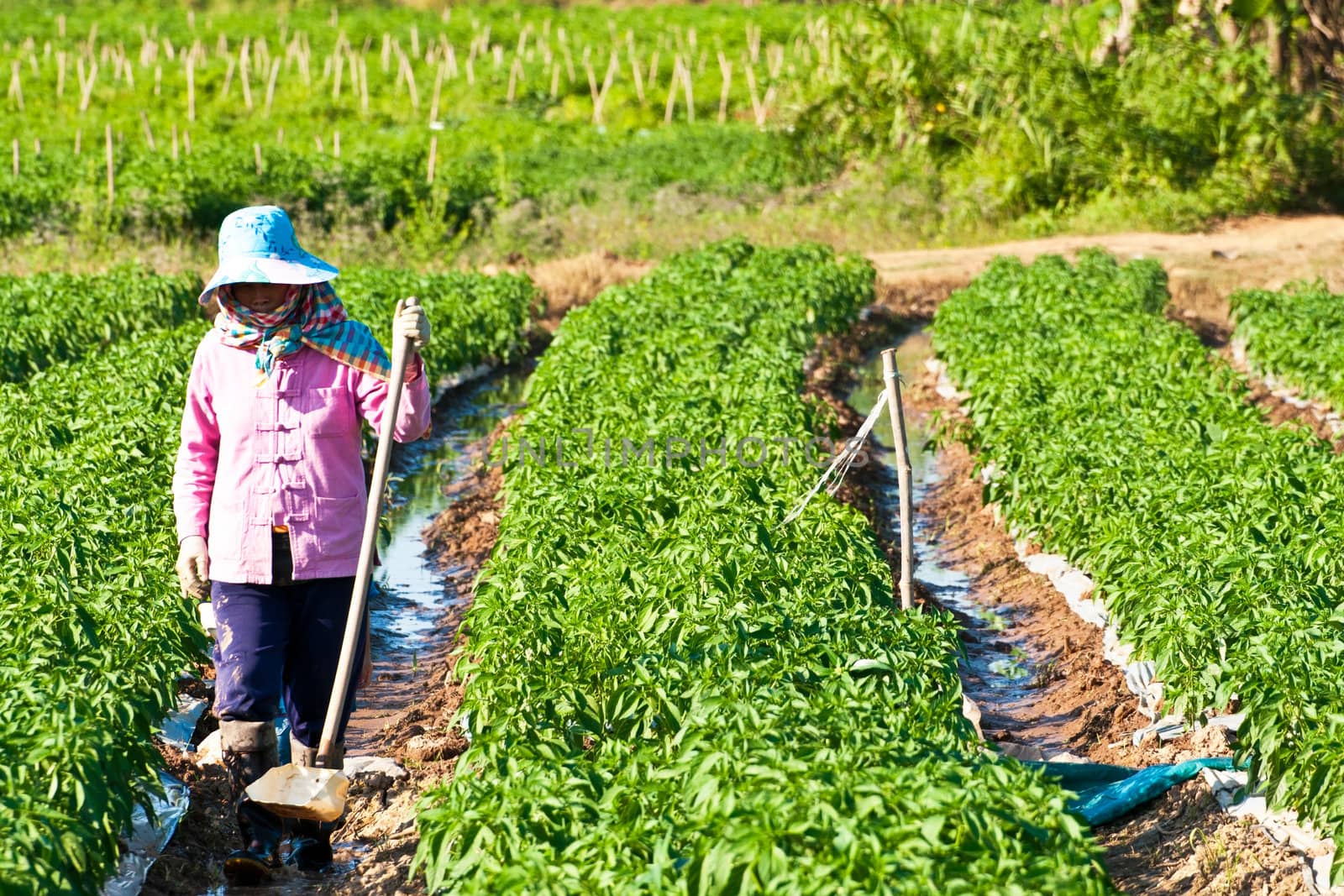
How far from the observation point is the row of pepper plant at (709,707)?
11.2 ft

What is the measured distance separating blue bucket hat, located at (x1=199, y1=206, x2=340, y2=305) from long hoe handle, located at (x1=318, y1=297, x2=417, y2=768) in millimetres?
332

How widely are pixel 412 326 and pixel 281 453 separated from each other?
0.62 metres

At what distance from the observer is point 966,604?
842 cm

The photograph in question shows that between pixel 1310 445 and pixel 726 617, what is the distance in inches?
183

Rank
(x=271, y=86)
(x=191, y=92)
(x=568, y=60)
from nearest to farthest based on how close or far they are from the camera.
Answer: (x=191, y=92), (x=271, y=86), (x=568, y=60)

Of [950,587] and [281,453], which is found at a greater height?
[281,453]

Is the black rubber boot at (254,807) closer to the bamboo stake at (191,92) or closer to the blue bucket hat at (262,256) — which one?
the blue bucket hat at (262,256)

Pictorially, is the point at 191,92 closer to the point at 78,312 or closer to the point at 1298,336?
the point at 78,312

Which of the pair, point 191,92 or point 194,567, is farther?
point 191,92

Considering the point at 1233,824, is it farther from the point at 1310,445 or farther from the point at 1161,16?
the point at 1161,16

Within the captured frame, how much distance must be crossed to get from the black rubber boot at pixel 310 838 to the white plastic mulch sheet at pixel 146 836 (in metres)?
0.41

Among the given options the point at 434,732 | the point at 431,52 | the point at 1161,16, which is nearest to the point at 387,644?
the point at 434,732

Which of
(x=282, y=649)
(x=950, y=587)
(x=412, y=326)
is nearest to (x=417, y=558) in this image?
(x=950, y=587)

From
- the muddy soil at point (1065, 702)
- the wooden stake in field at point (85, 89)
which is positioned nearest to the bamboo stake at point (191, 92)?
the wooden stake in field at point (85, 89)
